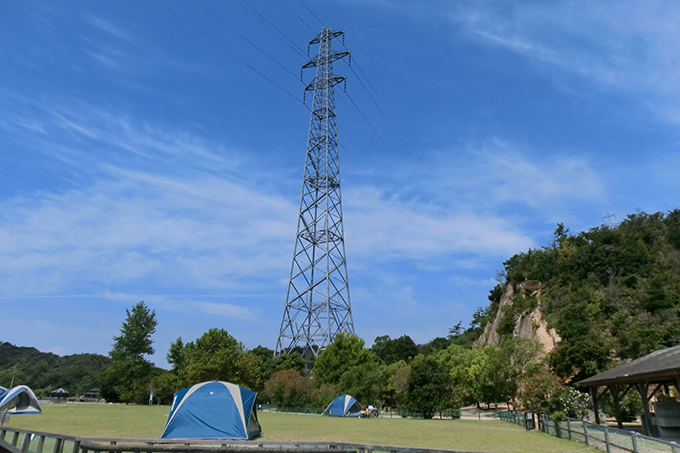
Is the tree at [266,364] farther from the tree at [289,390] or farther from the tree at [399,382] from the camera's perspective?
the tree at [399,382]

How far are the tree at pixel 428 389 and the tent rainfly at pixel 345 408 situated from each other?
5.10 m

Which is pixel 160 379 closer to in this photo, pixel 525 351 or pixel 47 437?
pixel 525 351

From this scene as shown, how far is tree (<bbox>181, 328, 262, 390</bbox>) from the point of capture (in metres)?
50.1

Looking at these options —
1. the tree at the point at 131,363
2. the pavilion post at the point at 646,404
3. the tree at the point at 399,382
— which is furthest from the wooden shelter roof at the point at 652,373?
the tree at the point at 131,363

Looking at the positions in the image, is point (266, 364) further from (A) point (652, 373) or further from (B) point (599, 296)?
(A) point (652, 373)

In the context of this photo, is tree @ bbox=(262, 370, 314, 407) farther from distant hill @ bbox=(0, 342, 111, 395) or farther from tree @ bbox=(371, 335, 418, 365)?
distant hill @ bbox=(0, 342, 111, 395)

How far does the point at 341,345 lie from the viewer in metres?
54.9

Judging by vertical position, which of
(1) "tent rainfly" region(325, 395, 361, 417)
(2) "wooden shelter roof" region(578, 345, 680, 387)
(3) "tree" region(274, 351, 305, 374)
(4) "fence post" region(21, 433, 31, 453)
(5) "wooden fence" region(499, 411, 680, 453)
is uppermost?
(3) "tree" region(274, 351, 305, 374)

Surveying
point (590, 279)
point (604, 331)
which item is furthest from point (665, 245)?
point (604, 331)

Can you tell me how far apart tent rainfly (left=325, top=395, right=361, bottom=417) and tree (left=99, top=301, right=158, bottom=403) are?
1517 inches

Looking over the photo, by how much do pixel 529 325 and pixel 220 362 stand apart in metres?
38.7

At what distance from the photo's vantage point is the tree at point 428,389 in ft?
127

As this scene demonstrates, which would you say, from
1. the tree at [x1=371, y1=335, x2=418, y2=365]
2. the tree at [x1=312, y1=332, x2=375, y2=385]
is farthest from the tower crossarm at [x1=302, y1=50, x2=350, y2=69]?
the tree at [x1=371, y1=335, x2=418, y2=365]

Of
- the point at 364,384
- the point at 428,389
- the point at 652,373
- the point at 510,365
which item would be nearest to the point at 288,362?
the point at 364,384
